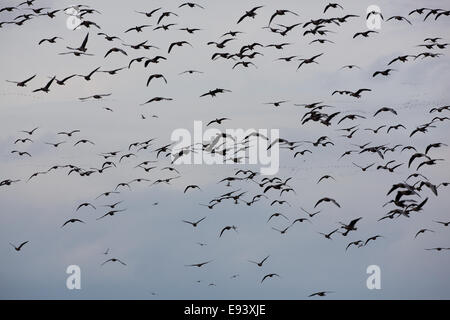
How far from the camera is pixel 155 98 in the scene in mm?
30047

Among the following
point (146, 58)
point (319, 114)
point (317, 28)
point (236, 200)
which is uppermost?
point (317, 28)
